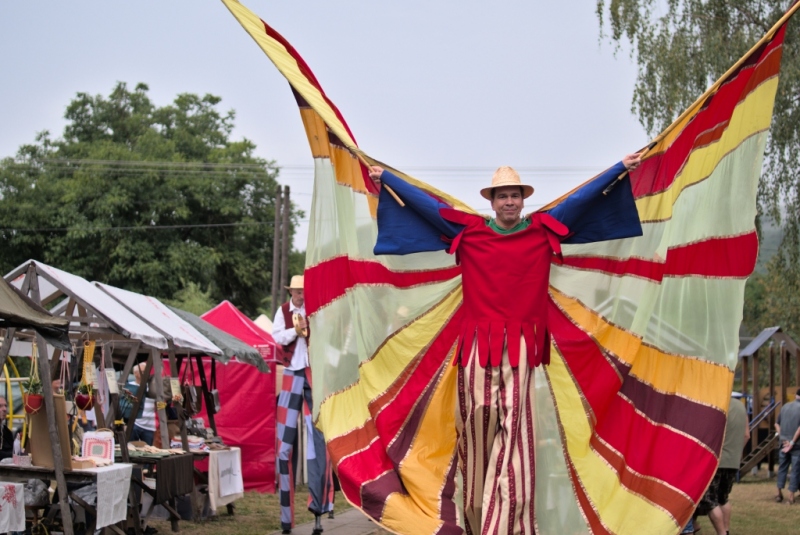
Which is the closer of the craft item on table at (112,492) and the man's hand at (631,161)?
the man's hand at (631,161)

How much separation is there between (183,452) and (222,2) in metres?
4.62

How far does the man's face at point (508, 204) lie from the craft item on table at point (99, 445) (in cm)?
365

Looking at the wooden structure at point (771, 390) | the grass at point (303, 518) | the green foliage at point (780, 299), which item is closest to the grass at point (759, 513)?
the grass at point (303, 518)

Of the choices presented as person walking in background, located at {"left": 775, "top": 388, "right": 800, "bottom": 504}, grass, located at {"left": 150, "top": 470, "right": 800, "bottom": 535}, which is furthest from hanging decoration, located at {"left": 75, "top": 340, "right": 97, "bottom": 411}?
person walking in background, located at {"left": 775, "top": 388, "right": 800, "bottom": 504}

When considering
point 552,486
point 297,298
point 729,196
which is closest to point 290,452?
point 297,298

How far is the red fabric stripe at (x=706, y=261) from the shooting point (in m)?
5.87

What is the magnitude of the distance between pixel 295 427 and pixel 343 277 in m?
2.21

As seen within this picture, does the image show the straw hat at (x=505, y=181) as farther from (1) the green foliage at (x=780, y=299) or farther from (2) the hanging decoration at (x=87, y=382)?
(1) the green foliage at (x=780, y=299)

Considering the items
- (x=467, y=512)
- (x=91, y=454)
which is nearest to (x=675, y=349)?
(x=467, y=512)

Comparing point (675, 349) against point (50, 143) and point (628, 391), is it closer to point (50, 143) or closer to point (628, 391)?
point (628, 391)

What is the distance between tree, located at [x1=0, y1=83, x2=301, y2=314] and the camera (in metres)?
35.7

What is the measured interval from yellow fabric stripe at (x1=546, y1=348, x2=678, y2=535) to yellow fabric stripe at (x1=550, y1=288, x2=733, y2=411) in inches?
11.5

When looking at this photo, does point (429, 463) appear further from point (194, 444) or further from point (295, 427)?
point (194, 444)

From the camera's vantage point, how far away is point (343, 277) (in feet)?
22.0
